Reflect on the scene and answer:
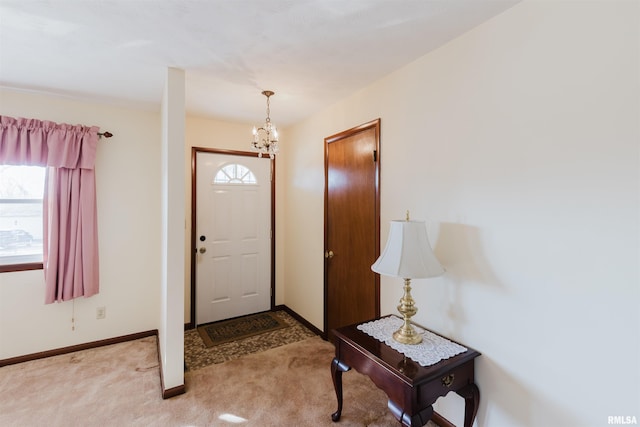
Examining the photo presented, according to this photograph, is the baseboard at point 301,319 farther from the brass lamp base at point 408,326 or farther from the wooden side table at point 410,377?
the brass lamp base at point 408,326

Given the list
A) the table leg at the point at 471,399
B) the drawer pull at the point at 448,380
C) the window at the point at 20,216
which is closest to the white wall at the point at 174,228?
the window at the point at 20,216

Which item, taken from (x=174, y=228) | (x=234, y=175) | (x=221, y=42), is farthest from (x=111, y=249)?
(x=221, y=42)

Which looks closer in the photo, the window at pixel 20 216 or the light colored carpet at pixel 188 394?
the light colored carpet at pixel 188 394

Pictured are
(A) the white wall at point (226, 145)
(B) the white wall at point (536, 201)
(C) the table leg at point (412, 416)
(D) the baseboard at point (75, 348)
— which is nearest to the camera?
(B) the white wall at point (536, 201)

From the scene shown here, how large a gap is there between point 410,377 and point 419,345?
1.11 ft

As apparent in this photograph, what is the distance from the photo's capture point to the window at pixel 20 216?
2580mm

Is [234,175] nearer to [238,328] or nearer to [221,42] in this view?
[238,328]

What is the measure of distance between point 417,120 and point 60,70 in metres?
2.60

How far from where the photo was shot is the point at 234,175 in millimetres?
3572

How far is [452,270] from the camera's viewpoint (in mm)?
1805

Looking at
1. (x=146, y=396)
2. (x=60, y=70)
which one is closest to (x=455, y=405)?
(x=146, y=396)

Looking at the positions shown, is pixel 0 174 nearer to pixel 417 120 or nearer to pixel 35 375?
pixel 35 375

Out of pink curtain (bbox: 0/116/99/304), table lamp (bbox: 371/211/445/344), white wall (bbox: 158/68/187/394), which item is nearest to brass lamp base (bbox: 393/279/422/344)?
table lamp (bbox: 371/211/445/344)

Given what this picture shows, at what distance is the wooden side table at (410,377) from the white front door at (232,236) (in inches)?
82.8
